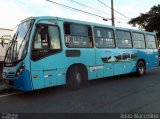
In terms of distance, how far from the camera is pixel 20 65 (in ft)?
25.3

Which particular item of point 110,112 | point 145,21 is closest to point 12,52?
point 110,112

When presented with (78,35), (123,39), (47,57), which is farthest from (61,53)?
(123,39)

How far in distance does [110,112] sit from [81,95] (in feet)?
7.82

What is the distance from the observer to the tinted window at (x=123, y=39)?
1234 centimetres

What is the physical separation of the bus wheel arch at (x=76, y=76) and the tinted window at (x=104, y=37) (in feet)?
5.23

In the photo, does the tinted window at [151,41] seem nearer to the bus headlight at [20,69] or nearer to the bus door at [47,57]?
the bus door at [47,57]

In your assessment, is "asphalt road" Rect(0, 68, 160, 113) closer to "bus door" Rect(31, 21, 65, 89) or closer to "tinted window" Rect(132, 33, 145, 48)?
"bus door" Rect(31, 21, 65, 89)

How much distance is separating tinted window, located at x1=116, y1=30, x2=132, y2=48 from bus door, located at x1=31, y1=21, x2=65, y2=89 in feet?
14.6

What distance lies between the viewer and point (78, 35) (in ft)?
32.2

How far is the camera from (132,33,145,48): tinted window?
13.8 metres

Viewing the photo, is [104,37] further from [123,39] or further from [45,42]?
[45,42]

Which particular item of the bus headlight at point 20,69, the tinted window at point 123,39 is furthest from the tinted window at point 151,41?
the bus headlight at point 20,69

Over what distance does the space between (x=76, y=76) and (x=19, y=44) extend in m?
2.58

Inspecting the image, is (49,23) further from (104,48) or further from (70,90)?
(104,48)
